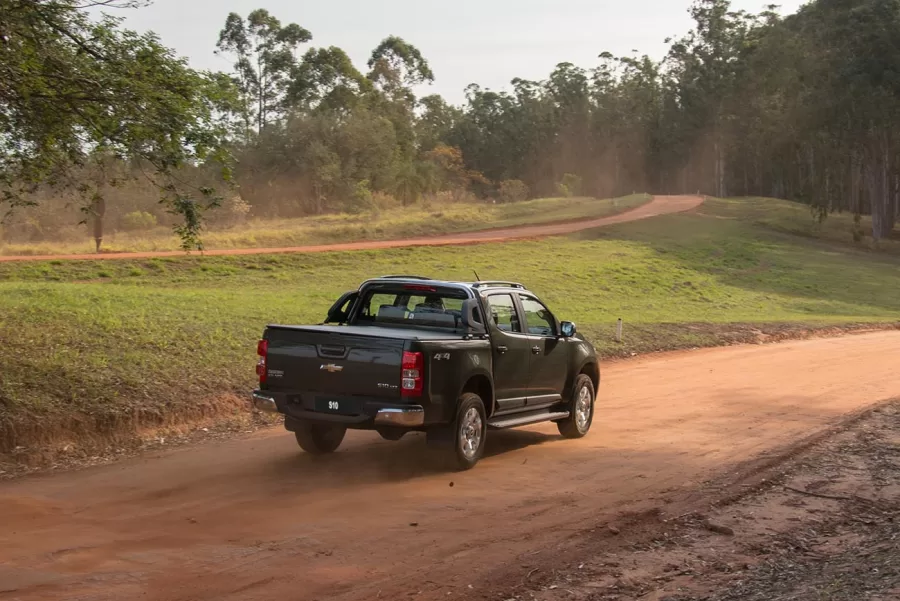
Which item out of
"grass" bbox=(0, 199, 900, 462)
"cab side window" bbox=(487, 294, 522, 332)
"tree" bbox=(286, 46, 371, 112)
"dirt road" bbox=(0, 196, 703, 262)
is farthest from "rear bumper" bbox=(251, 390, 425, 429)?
"tree" bbox=(286, 46, 371, 112)

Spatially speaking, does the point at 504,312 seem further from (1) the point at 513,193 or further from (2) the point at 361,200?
(1) the point at 513,193

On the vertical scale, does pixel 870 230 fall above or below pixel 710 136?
below

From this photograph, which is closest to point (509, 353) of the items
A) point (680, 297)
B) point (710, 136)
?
point (680, 297)

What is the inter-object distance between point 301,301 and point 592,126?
9449 cm

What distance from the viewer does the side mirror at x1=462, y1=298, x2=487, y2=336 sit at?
1000cm

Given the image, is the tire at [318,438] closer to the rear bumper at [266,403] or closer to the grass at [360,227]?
the rear bumper at [266,403]

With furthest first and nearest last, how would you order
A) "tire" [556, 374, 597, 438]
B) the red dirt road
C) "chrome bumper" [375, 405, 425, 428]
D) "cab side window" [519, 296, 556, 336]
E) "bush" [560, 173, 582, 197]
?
"bush" [560, 173, 582, 197], "tire" [556, 374, 597, 438], "cab side window" [519, 296, 556, 336], "chrome bumper" [375, 405, 425, 428], the red dirt road

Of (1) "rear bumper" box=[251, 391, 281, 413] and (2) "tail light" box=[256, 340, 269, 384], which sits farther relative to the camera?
(2) "tail light" box=[256, 340, 269, 384]

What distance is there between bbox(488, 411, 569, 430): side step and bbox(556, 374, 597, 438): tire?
5.6 inches

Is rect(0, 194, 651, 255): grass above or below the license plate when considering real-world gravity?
above

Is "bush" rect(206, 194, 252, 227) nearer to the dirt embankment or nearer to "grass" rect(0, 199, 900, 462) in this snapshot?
"grass" rect(0, 199, 900, 462)

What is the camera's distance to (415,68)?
277 ft

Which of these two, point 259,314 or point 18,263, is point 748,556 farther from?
point 18,263

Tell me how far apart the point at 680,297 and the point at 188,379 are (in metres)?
21.8
